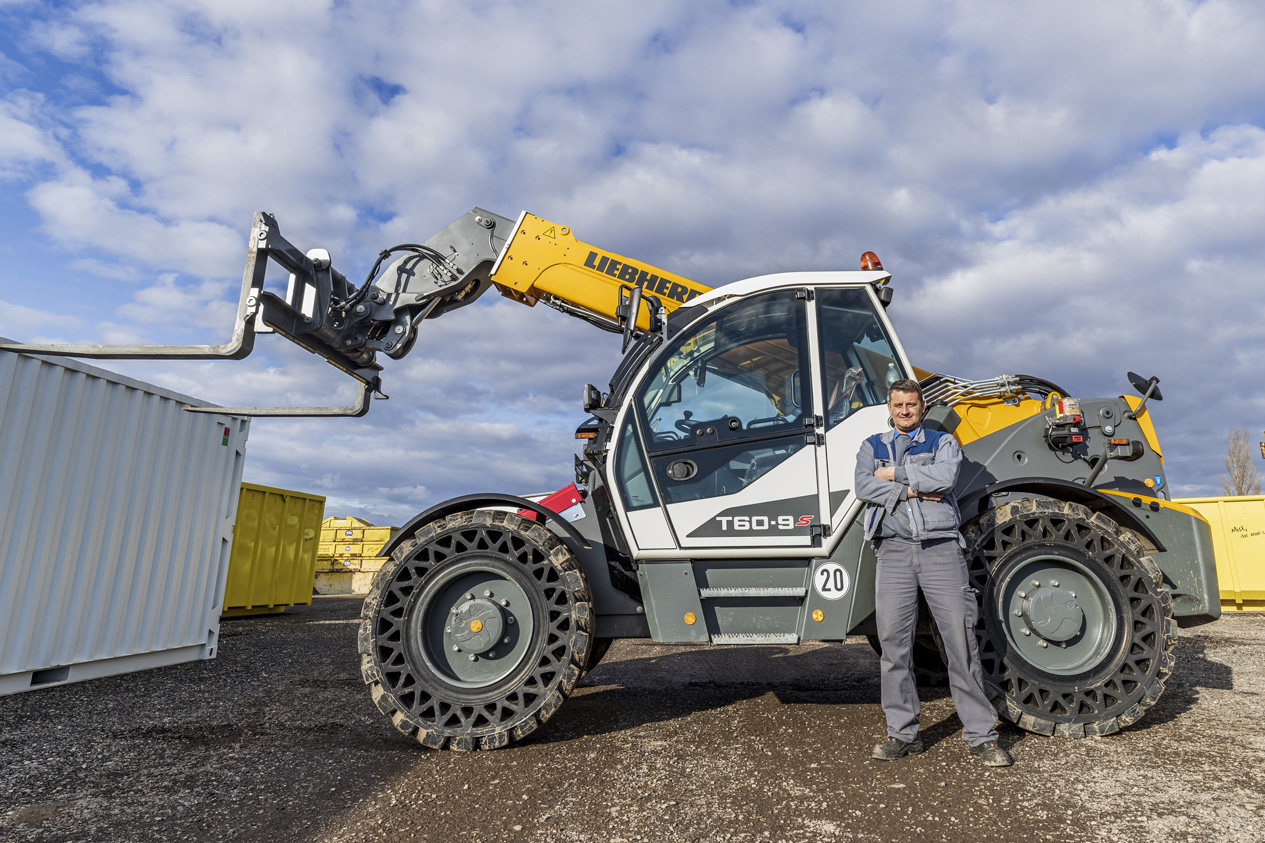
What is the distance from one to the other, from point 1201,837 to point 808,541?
2041 mm

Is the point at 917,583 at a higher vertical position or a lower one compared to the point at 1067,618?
higher

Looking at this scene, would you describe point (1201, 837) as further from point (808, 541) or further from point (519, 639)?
point (519, 639)

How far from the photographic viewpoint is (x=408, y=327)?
17.8 feet

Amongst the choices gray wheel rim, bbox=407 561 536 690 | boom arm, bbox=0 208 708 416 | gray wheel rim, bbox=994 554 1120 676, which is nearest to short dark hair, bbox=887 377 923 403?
gray wheel rim, bbox=994 554 1120 676

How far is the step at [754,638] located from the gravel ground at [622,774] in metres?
0.57

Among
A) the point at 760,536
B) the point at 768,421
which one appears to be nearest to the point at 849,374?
the point at 768,421

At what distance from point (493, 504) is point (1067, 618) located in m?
3.48

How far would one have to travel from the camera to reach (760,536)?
413 centimetres

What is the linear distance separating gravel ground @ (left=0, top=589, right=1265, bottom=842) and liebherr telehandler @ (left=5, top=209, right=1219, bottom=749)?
427mm

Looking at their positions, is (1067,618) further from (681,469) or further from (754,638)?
(681,469)

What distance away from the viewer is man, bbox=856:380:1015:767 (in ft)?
12.0

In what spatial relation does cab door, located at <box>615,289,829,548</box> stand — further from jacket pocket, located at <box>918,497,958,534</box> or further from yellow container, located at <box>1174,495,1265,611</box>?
yellow container, located at <box>1174,495,1265,611</box>

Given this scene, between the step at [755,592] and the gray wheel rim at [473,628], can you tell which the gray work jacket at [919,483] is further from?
the gray wheel rim at [473,628]

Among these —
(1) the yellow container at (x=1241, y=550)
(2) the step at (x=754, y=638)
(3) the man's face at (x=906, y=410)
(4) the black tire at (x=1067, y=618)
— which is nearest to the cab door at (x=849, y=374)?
(3) the man's face at (x=906, y=410)
